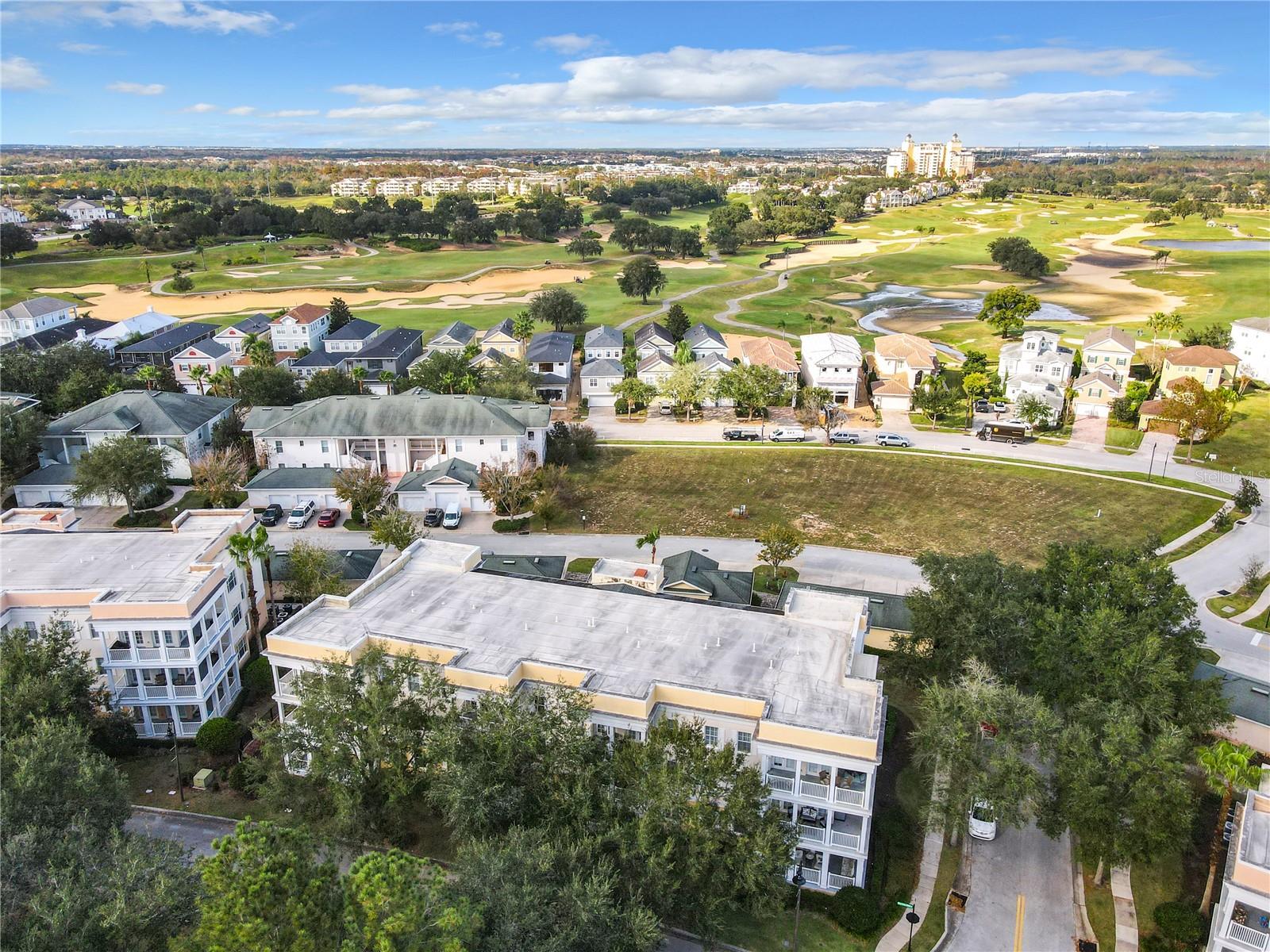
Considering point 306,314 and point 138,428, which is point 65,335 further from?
point 138,428

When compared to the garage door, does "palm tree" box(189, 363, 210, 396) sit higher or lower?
higher

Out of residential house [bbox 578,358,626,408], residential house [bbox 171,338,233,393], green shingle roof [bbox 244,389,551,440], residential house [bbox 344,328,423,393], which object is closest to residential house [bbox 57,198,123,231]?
residential house [bbox 171,338,233,393]

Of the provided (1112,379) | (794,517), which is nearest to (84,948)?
(794,517)

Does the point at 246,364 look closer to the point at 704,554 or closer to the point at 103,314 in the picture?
the point at 103,314

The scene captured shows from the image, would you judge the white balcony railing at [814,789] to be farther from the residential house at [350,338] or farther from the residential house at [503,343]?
the residential house at [350,338]

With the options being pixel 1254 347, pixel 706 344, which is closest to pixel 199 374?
pixel 706 344

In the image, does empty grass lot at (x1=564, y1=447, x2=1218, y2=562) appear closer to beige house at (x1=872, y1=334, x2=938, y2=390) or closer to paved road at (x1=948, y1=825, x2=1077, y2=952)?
beige house at (x1=872, y1=334, x2=938, y2=390)
